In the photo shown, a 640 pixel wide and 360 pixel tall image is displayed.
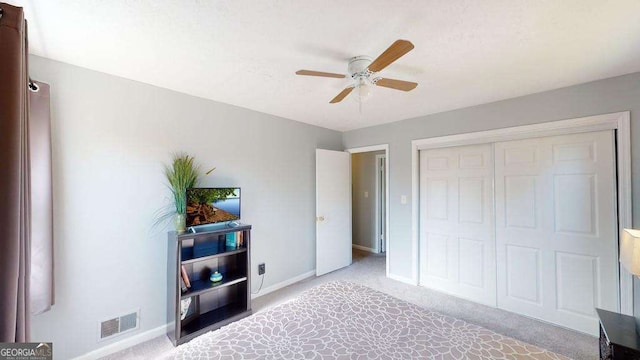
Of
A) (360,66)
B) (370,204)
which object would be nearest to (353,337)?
(360,66)

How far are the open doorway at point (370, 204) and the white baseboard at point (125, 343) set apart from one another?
11.1 feet

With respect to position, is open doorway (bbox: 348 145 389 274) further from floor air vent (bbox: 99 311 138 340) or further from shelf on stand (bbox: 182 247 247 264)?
floor air vent (bbox: 99 311 138 340)

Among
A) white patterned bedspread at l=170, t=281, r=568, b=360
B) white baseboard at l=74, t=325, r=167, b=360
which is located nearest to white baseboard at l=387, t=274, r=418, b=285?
white patterned bedspread at l=170, t=281, r=568, b=360

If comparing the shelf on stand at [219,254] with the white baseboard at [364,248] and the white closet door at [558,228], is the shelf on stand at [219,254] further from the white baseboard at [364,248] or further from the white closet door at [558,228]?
the white baseboard at [364,248]

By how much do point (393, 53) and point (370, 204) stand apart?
407 centimetres

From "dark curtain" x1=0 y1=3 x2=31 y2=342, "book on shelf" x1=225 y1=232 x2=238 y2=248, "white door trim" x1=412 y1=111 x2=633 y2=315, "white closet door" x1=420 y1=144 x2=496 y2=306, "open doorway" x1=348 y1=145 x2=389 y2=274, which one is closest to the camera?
"dark curtain" x1=0 y1=3 x2=31 y2=342

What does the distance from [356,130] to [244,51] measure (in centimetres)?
266

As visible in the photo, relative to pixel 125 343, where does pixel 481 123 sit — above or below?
above

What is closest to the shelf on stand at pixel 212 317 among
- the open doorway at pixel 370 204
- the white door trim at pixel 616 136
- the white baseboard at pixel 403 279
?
the white baseboard at pixel 403 279

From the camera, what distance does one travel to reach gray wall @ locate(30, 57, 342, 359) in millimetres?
1886

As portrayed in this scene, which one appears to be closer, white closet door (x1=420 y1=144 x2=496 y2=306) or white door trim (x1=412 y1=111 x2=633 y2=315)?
white door trim (x1=412 y1=111 x2=633 y2=315)

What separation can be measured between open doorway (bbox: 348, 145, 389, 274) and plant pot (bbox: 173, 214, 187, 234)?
342cm

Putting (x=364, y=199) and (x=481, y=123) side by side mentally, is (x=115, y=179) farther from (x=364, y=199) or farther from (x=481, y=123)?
(x=364, y=199)

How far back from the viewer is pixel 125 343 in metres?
2.14
